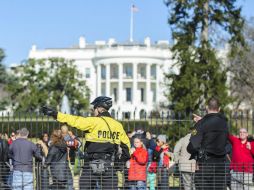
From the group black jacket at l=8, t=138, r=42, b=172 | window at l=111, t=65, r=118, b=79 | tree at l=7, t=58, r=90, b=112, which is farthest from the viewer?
window at l=111, t=65, r=118, b=79

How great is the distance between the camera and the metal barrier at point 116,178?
10086 millimetres

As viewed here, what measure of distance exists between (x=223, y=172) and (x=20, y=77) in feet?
203

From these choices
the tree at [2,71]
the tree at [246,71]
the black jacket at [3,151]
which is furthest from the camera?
the tree at [2,71]

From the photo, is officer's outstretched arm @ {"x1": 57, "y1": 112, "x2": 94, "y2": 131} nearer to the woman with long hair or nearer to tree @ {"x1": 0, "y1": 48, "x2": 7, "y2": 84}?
the woman with long hair

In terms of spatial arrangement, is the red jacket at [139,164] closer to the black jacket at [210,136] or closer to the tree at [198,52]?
Result: the black jacket at [210,136]

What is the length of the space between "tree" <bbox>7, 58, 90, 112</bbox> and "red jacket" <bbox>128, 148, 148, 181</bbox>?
2170 inches

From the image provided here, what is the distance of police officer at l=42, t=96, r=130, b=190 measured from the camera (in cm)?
980

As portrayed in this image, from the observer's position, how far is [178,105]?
28453mm

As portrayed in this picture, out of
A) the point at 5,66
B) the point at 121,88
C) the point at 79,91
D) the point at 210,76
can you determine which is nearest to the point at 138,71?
the point at 121,88

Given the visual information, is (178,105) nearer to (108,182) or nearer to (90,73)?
(108,182)

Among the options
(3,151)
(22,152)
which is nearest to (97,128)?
(22,152)

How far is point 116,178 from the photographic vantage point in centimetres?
1017

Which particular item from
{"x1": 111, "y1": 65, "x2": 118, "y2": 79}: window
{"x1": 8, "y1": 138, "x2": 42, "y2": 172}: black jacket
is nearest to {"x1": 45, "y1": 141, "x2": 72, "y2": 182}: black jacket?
{"x1": 8, "y1": 138, "x2": 42, "y2": 172}: black jacket

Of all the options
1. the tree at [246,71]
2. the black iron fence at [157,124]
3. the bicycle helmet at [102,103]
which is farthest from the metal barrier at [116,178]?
the tree at [246,71]
